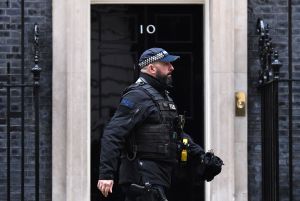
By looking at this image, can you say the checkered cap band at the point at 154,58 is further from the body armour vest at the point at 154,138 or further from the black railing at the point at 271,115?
the black railing at the point at 271,115

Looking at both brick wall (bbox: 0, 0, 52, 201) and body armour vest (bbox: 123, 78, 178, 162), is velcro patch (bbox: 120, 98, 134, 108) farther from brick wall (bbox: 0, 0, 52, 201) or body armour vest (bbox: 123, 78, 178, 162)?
brick wall (bbox: 0, 0, 52, 201)

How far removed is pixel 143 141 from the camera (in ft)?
23.1

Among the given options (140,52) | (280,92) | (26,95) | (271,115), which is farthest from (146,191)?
(140,52)

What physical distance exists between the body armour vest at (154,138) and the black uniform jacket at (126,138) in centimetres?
4

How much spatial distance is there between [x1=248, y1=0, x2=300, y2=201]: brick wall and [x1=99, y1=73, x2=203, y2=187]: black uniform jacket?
234 cm

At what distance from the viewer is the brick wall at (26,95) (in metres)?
9.25

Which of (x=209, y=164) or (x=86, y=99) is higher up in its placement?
(x=86, y=99)

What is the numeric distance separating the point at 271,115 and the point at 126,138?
7.34 ft

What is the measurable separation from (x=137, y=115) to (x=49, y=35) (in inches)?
103

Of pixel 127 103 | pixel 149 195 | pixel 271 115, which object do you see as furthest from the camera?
pixel 271 115

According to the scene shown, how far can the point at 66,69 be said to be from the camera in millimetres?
9242

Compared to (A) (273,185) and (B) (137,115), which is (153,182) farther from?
(A) (273,185)

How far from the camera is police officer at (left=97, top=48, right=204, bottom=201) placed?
6930mm

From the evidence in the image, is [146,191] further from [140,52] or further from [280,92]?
[140,52]
